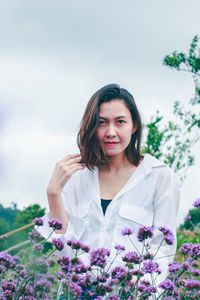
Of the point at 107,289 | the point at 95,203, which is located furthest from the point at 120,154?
the point at 107,289

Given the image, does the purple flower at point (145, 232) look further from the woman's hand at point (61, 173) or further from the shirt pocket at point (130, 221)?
the woman's hand at point (61, 173)

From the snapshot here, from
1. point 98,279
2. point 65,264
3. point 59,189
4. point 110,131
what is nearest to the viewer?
point 98,279

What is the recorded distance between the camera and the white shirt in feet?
8.43

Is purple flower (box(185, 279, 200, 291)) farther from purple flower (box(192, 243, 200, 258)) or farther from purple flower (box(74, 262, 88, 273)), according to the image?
purple flower (box(74, 262, 88, 273))

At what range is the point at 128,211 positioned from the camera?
2611 mm

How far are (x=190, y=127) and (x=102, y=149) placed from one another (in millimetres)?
6249

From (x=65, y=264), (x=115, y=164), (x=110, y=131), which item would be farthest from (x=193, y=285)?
(x=115, y=164)

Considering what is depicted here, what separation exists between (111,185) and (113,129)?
394mm

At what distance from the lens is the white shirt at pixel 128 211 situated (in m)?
2.57

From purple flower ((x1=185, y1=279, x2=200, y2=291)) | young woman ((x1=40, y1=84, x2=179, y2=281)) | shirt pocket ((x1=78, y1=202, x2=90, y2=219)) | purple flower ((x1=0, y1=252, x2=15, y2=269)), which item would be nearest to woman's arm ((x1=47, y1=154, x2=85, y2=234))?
young woman ((x1=40, y1=84, x2=179, y2=281))

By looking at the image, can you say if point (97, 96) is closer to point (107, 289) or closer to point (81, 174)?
point (81, 174)

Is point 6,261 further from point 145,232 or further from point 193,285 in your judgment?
point 193,285

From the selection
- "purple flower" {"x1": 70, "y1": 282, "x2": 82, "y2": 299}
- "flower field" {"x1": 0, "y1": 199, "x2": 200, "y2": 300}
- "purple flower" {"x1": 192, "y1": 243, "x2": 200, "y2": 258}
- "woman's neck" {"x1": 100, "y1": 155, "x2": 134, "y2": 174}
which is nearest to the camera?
"purple flower" {"x1": 70, "y1": 282, "x2": 82, "y2": 299}

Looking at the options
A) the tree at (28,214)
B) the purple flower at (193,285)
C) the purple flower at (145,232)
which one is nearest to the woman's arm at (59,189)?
the purple flower at (145,232)
